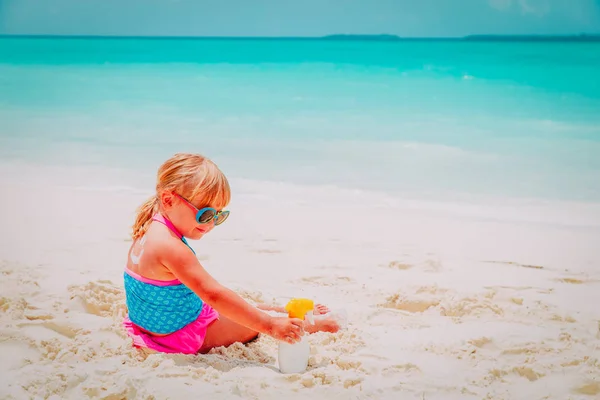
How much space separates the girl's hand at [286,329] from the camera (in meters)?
2.14

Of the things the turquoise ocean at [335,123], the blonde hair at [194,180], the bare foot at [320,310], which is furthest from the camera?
the turquoise ocean at [335,123]

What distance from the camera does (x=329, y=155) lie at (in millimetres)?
7414

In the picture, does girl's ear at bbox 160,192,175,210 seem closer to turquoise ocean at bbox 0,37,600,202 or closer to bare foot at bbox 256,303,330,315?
bare foot at bbox 256,303,330,315

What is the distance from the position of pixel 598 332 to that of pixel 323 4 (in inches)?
976

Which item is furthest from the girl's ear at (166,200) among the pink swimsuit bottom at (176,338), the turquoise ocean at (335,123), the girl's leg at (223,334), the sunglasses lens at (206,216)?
the turquoise ocean at (335,123)

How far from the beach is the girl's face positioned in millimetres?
456

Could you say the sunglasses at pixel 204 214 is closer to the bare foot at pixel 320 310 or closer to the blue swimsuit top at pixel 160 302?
A: the blue swimsuit top at pixel 160 302

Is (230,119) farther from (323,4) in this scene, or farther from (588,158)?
(323,4)

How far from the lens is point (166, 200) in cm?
225

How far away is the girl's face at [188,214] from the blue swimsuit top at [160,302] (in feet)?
0.10

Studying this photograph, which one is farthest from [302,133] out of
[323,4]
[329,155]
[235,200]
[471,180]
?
[323,4]

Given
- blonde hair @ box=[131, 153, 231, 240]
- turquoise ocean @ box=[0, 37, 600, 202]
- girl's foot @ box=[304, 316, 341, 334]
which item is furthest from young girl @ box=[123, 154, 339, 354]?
turquoise ocean @ box=[0, 37, 600, 202]

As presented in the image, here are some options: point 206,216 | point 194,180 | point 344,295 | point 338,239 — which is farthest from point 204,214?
point 338,239

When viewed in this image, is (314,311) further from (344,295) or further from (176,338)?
(176,338)
